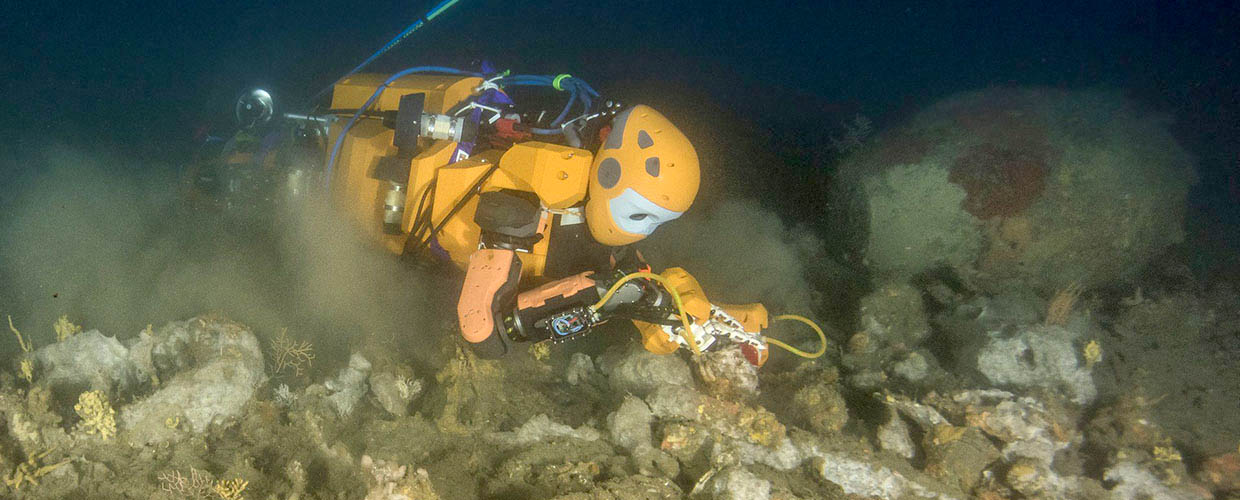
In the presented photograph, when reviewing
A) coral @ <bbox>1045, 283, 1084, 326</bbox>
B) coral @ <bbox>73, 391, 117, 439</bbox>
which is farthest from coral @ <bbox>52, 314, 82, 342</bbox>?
coral @ <bbox>1045, 283, 1084, 326</bbox>

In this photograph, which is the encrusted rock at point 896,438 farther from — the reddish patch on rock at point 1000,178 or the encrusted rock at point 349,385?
the encrusted rock at point 349,385

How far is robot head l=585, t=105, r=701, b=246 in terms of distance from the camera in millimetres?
2875

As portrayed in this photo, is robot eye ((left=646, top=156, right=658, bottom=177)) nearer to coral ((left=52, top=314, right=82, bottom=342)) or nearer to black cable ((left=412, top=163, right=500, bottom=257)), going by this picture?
black cable ((left=412, top=163, right=500, bottom=257))

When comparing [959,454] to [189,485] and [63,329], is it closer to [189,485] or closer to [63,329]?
[189,485]

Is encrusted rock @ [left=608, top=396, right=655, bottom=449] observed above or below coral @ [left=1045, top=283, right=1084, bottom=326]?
below

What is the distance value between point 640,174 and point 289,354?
10.1 feet

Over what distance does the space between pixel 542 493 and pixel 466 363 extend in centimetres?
118

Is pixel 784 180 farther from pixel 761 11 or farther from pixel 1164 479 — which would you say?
pixel 761 11

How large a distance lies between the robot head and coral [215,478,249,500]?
8.11 ft

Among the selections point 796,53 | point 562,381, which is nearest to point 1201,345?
point 562,381

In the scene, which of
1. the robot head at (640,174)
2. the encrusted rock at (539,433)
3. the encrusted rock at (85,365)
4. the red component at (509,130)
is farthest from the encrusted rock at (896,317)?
the encrusted rock at (85,365)

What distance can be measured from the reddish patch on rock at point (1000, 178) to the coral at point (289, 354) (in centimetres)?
573

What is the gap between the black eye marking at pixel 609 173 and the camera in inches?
117

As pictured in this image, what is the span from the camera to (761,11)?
933 centimetres
